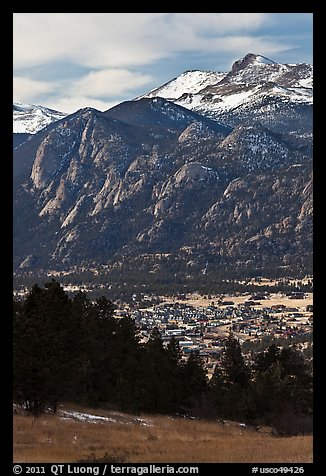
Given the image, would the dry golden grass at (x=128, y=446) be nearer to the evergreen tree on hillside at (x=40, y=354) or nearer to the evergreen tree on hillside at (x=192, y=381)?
the evergreen tree on hillside at (x=40, y=354)

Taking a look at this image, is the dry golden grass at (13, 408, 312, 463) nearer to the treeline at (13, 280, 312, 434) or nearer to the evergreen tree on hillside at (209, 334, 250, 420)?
the treeline at (13, 280, 312, 434)

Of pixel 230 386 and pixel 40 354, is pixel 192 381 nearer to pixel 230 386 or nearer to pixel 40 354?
pixel 230 386

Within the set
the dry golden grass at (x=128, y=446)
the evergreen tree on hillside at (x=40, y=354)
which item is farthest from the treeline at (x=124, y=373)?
the dry golden grass at (x=128, y=446)

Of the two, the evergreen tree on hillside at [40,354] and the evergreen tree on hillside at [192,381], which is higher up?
the evergreen tree on hillside at [40,354]

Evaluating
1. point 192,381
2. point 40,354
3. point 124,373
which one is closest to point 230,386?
point 192,381
